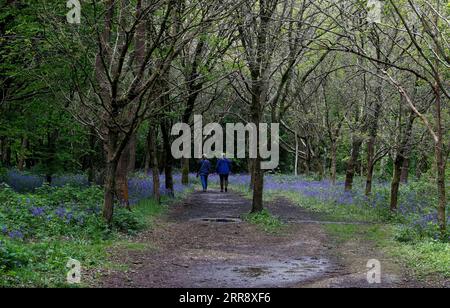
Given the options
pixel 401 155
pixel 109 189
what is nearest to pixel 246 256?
pixel 109 189

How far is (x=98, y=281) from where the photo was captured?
7.20 meters

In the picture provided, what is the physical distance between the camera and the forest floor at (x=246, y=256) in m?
7.85

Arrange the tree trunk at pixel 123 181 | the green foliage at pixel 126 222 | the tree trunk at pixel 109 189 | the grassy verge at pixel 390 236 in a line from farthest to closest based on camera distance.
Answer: the tree trunk at pixel 123 181 < the green foliage at pixel 126 222 < the tree trunk at pixel 109 189 < the grassy verge at pixel 390 236

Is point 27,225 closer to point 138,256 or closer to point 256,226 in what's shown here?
point 138,256

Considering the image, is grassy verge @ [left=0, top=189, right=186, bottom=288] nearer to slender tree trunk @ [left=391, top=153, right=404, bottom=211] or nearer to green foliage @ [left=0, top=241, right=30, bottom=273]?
green foliage @ [left=0, top=241, right=30, bottom=273]

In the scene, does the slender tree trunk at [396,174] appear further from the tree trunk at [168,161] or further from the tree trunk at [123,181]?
the tree trunk at [168,161]

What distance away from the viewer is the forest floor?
25.8ft

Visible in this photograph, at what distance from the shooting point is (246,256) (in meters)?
10.4

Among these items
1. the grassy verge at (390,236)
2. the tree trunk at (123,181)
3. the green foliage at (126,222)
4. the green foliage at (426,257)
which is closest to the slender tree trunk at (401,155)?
the grassy verge at (390,236)

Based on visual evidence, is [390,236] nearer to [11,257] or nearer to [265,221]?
[265,221]

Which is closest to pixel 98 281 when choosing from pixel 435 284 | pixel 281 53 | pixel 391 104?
pixel 435 284

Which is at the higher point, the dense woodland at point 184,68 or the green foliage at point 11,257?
the dense woodland at point 184,68

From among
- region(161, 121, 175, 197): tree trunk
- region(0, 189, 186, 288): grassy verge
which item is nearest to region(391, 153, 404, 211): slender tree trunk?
region(0, 189, 186, 288): grassy verge
